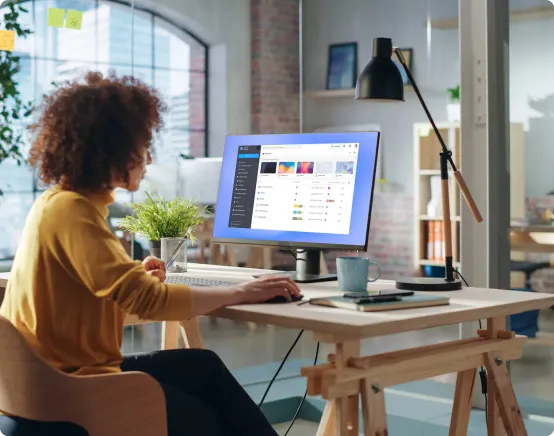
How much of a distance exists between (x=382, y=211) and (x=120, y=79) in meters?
2.36

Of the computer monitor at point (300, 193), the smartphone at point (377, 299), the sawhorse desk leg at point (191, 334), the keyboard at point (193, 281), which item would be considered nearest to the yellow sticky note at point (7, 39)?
the computer monitor at point (300, 193)

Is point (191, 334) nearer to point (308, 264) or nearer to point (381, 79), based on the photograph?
point (308, 264)

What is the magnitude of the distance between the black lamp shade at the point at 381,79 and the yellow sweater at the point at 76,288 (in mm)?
909

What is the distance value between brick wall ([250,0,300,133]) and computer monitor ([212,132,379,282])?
1.63 meters

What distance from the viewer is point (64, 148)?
2.15 metres

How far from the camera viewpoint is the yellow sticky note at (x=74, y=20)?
4.22 meters

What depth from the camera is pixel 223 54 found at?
15.0ft

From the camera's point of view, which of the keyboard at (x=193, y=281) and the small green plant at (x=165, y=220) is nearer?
the keyboard at (x=193, y=281)

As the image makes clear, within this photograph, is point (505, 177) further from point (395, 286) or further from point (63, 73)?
point (63, 73)

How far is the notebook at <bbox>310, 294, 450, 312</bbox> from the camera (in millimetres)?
2174

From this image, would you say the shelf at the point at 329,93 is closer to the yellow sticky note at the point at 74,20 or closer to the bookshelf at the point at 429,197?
the bookshelf at the point at 429,197

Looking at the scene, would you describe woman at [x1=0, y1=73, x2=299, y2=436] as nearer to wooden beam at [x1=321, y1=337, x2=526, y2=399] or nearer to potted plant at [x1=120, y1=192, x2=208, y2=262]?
wooden beam at [x1=321, y1=337, x2=526, y2=399]

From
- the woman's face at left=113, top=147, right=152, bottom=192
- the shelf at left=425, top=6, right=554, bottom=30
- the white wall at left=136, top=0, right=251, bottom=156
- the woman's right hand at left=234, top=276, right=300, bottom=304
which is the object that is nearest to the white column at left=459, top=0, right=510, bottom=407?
the shelf at left=425, top=6, right=554, bottom=30

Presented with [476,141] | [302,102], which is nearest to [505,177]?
[476,141]
